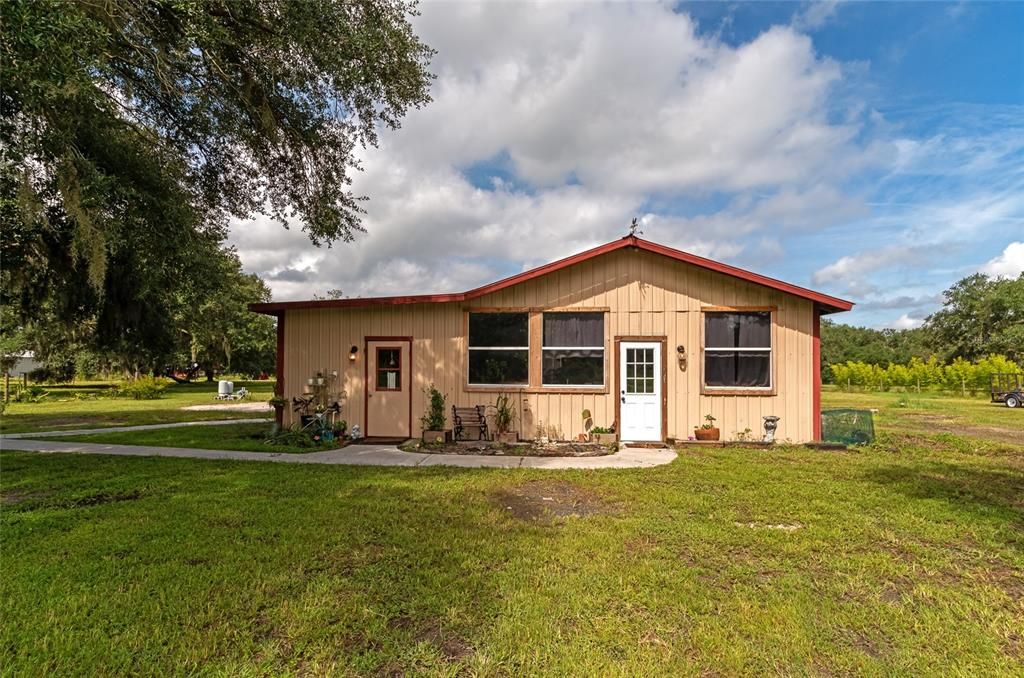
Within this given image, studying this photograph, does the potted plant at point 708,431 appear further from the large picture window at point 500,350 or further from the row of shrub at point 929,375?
the row of shrub at point 929,375

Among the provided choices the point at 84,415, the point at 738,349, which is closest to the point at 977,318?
the point at 738,349

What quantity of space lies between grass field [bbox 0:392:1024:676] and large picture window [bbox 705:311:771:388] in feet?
10.3

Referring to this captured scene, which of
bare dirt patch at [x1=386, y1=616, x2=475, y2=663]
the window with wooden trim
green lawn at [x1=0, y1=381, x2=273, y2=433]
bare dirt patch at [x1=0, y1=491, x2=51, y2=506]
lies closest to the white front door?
the window with wooden trim

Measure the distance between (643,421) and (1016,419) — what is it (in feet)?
44.5

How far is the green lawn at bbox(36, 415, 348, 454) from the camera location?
28.7 feet

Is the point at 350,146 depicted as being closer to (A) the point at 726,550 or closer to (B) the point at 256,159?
(B) the point at 256,159

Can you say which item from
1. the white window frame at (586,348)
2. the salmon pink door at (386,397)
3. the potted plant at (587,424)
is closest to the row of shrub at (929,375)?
the white window frame at (586,348)

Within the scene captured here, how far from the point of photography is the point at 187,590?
130 inches

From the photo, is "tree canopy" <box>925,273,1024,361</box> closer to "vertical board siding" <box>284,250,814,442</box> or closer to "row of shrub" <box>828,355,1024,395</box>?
"row of shrub" <box>828,355,1024,395</box>

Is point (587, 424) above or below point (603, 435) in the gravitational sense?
above

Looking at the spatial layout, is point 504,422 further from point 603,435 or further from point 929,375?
point 929,375

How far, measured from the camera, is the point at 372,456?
26.9 ft

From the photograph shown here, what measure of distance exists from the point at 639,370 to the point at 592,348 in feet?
3.28

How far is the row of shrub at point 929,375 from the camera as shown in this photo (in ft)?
85.4
